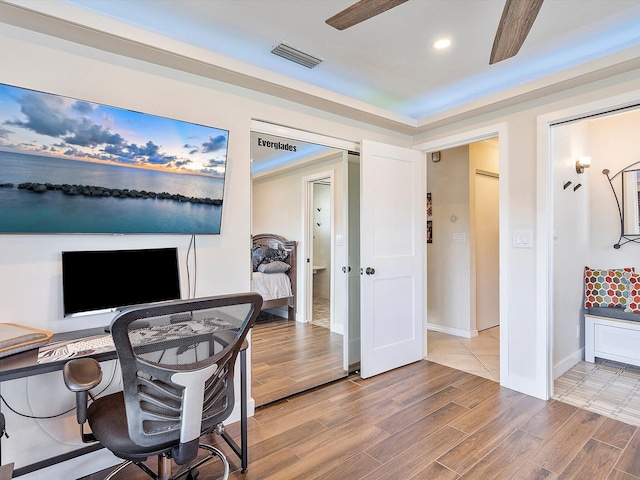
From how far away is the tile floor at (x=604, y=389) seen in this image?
8.33 feet

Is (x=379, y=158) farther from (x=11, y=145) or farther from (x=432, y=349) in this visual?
(x=11, y=145)

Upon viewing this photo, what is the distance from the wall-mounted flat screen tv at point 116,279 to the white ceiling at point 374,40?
45.5 inches

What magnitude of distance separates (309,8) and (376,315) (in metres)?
2.40

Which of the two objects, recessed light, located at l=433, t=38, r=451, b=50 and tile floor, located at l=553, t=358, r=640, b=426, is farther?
tile floor, located at l=553, t=358, r=640, b=426

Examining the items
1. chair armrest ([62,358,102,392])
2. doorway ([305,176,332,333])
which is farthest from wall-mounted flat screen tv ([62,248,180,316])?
doorway ([305,176,332,333])

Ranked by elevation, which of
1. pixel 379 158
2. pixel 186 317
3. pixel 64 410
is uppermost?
pixel 379 158

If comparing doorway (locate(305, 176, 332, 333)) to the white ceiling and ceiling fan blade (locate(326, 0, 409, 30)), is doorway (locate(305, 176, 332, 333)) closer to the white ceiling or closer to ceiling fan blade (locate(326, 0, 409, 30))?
the white ceiling

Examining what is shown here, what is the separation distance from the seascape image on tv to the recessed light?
5.04 feet

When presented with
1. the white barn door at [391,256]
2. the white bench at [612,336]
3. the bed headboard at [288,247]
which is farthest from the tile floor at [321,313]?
the white bench at [612,336]

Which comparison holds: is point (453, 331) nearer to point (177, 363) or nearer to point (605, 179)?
point (605, 179)

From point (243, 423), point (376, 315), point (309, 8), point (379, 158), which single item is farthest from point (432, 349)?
point (309, 8)

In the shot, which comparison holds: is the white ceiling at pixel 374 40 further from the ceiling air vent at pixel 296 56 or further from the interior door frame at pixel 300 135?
the interior door frame at pixel 300 135

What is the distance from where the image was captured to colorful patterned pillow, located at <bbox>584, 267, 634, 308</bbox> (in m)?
3.36

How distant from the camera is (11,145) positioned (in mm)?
1624
